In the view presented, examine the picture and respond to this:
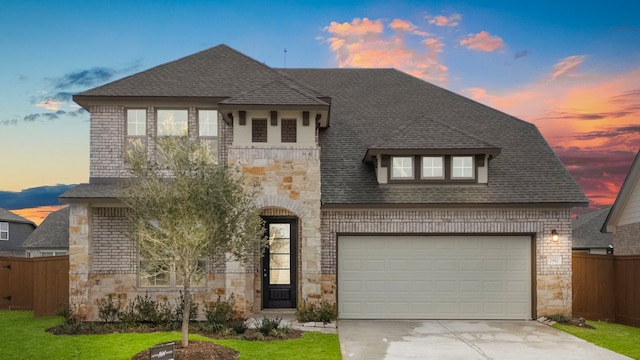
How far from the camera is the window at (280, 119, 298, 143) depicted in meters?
13.4

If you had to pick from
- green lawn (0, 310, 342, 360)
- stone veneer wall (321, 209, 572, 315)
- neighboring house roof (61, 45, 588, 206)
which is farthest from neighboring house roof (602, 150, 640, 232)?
green lawn (0, 310, 342, 360)

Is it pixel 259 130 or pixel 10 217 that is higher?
pixel 259 130

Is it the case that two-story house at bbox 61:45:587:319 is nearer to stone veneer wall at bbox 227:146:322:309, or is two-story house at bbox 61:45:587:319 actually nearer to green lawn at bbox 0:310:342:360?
stone veneer wall at bbox 227:146:322:309

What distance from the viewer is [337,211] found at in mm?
14102

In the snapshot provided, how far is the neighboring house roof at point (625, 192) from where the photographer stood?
51.9 feet

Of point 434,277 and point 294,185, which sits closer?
point 294,185

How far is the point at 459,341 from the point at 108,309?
8.32 metres

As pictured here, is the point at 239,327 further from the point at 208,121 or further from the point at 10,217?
the point at 10,217

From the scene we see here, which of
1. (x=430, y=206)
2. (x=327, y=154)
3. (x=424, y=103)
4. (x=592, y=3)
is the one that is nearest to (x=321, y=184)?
(x=327, y=154)

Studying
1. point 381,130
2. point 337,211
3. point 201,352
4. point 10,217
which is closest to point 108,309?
point 201,352

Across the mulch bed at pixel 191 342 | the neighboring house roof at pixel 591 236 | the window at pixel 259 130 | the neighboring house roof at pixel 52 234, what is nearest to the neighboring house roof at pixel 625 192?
the window at pixel 259 130

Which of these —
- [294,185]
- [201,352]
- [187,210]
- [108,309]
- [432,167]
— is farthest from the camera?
[432,167]

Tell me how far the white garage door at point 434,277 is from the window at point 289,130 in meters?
3.09

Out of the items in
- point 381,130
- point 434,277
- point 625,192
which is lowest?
point 434,277
